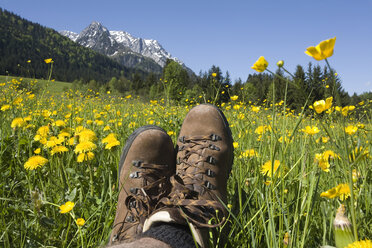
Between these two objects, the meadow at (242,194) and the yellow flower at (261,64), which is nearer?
the yellow flower at (261,64)

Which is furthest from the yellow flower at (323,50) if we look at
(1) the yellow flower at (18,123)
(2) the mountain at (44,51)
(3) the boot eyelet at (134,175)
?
(2) the mountain at (44,51)

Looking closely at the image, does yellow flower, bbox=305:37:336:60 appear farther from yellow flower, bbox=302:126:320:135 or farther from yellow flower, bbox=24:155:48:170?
yellow flower, bbox=24:155:48:170

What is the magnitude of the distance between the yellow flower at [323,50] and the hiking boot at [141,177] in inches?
26.3

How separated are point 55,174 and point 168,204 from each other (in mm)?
566

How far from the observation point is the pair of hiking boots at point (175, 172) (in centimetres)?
82

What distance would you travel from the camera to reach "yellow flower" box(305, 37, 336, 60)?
34cm

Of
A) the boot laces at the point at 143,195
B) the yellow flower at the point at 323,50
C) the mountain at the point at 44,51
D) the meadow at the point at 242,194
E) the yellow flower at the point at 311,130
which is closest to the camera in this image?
the yellow flower at the point at 323,50

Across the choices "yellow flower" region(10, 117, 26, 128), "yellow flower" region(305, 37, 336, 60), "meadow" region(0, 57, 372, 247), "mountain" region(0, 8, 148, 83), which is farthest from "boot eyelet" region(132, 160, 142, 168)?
"mountain" region(0, 8, 148, 83)

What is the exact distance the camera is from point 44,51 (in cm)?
7994

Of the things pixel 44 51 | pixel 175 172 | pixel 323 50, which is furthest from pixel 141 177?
pixel 44 51

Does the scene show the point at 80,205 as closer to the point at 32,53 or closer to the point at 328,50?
the point at 328,50

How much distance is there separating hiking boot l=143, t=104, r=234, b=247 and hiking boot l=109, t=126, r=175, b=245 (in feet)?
0.20

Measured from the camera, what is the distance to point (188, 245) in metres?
0.68

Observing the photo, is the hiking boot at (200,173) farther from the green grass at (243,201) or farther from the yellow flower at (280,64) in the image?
the yellow flower at (280,64)
